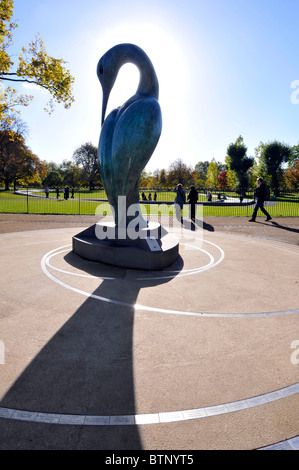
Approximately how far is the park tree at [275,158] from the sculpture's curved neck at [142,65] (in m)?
57.7

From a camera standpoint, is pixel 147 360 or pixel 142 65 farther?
pixel 142 65

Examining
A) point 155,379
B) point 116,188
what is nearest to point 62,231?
point 116,188

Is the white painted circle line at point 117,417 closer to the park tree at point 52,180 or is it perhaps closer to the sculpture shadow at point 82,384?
the sculpture shadow at point 82,384

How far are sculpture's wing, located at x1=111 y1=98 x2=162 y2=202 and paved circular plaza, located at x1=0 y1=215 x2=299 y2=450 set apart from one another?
3.41 m

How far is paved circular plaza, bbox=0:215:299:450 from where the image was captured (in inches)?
95.5

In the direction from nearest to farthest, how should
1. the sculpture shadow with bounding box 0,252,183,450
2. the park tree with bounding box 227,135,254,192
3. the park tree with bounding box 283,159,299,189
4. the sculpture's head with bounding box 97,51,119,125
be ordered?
the sculpture shadow with bounding box 0,252,183,450 → the sculpture's head with bounding box 97,51,119,125 → the park tree with bounding box 227,135,254,192 → the park tree with bounding box 283,159,299,189

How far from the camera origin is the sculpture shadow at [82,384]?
2.33 metres

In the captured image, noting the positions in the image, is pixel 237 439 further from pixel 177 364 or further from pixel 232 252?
pixel 232 252

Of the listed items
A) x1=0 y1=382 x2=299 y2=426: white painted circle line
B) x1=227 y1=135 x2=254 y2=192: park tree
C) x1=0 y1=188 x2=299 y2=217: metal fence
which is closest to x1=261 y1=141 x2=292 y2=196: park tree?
x1=227 y1=135 x2=254 y2=192: park tree

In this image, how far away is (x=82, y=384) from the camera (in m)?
2.99

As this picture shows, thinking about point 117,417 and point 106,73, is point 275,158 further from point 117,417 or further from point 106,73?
point 117,417

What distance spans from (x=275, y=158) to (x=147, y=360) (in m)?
65.3

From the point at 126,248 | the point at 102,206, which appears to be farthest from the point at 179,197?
the point at 102,206

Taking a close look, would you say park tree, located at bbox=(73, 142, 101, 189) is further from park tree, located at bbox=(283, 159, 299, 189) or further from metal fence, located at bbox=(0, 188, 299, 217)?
park tree, located at bbox=(283, 159, 299, 189)
